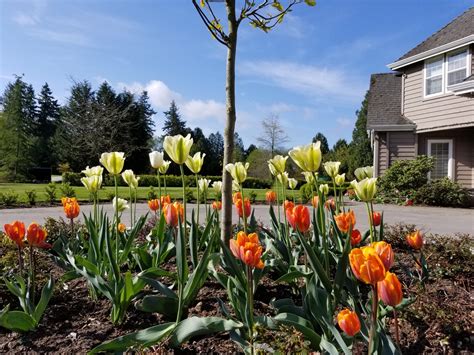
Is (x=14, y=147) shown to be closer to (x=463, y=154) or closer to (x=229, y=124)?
(x=463, y=154)

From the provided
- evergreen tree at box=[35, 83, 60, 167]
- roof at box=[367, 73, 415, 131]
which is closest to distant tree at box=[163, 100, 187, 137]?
evergreen tree at box=[35, 83, 60, 167]

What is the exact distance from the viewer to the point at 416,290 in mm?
2291

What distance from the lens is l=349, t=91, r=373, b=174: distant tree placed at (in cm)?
2938

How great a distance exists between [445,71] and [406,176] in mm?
4055

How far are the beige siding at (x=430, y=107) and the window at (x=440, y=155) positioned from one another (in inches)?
34.9

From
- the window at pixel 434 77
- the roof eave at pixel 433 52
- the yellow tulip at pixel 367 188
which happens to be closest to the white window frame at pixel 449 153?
the window at pixel 434 77

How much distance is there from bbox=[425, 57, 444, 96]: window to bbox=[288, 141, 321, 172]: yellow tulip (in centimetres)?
1361

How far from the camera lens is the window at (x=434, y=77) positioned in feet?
42.8

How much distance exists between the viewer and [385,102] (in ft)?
50.3

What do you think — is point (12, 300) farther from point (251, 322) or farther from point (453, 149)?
point (453, 149)

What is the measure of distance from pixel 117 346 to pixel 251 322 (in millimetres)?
624

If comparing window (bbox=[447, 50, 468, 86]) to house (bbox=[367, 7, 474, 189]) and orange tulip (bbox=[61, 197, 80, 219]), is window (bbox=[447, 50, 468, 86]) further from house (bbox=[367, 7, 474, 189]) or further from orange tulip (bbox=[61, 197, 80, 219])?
orange tulip (bbox=[61, 197, 80, 219])

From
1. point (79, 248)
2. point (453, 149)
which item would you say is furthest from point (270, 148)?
point (79, 248)

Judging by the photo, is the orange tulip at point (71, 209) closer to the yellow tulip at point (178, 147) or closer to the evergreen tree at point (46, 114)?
the yellow tulip at point (178, 147)
